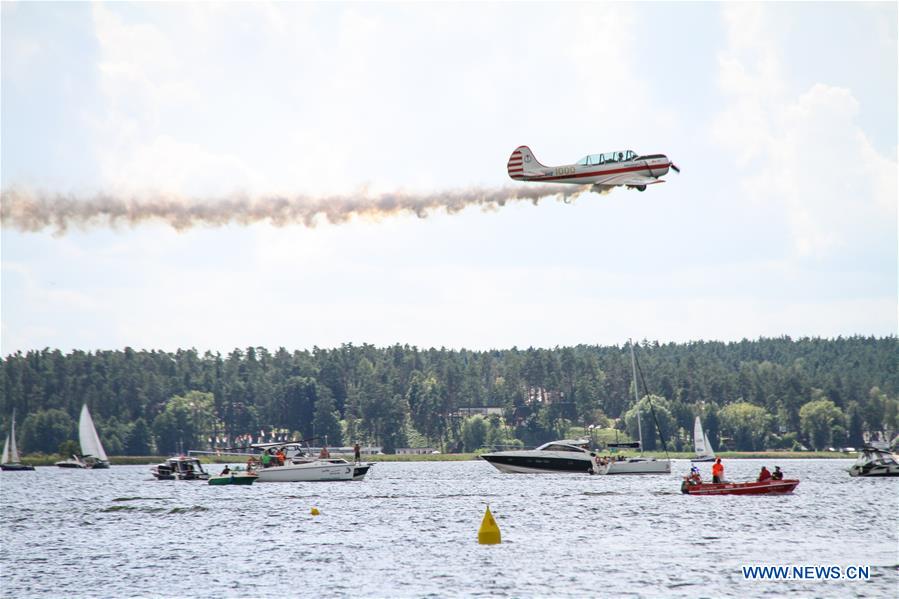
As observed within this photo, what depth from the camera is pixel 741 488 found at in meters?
81.4

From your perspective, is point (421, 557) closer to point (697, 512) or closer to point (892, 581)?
point (892, 581)

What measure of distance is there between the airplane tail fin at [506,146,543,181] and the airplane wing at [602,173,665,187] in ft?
23.6

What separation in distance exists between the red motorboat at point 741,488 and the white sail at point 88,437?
4553 inches

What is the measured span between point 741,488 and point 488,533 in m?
30.8

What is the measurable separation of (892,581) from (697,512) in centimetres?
3035

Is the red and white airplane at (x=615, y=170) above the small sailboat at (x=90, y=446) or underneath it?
above

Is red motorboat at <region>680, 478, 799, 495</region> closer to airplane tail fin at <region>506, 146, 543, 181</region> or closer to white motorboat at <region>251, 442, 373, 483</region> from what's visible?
airplane tail fin at <region>506, 146, 543, 181</region>

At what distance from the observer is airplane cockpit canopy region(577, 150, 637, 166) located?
8175 centimetres

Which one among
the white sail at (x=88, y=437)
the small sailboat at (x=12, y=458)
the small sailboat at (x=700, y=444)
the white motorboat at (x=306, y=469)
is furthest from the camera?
the small sailboat at (x=700, y=444)

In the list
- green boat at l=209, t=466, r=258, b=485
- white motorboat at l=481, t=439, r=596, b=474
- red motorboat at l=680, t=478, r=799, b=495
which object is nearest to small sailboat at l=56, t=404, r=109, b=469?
green boat at l=209, t=466, r=258, b=485

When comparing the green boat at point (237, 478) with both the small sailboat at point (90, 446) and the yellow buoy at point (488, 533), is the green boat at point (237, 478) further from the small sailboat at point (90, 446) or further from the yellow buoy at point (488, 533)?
the small sailboat at point (90, 446)

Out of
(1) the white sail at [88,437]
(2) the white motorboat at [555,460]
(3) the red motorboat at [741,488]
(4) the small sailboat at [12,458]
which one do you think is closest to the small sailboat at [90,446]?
(1) the white sail at [88,437]

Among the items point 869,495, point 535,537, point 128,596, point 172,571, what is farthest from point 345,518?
point 869,495

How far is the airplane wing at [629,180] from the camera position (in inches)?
3172
